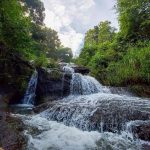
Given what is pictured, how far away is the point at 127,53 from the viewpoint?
627 inches

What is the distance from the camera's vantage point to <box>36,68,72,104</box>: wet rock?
492 inches

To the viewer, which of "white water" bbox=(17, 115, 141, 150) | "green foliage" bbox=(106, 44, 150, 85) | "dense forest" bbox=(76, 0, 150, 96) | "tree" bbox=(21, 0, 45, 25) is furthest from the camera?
"tree" bbox=(21, 0, 45, 25)

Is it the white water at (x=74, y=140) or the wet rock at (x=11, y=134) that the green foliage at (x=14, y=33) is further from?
the white water at (x=74, y=140)

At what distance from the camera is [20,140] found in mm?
5863

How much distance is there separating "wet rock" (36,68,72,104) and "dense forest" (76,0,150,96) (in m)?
2.65

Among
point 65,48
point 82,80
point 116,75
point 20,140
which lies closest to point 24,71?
point 82,80

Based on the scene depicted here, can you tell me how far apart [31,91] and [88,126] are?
5.96 m

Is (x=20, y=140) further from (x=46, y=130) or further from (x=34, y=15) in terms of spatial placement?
(x=34, y=15)

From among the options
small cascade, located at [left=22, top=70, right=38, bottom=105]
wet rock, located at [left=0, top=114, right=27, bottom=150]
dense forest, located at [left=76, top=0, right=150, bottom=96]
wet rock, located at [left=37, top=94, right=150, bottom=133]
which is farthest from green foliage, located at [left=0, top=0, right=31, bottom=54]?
wet rock, located at [left=0, top=114, right=27, bottom=150]

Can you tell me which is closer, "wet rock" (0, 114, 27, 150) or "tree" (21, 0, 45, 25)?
"wet rock" (0, 114, 27, 150)

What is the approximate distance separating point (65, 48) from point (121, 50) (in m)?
28.4

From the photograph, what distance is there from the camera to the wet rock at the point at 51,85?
12.5 metres

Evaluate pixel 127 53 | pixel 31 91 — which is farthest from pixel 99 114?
pixel 127 53

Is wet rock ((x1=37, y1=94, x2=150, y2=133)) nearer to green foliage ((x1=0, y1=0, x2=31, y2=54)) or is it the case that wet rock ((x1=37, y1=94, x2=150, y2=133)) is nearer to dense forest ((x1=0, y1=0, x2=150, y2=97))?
dense forest ((x1=0, y1=0, x2=150, y2=97))
